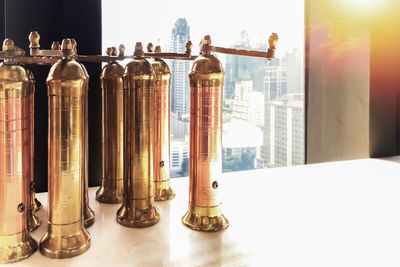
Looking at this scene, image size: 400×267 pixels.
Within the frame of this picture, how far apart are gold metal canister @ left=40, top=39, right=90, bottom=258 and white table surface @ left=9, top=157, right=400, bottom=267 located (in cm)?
3

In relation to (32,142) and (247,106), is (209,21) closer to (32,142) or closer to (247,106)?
(247,106)

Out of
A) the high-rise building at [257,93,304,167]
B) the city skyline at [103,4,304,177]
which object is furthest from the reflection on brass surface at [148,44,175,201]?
the high-rise building at [257,93,304,167]

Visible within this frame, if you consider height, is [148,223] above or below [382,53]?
below

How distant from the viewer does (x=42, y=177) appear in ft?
3.08

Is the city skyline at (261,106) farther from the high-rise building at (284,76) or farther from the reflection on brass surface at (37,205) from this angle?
the reflection on brass surface at (37,205)

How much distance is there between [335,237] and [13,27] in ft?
2.90

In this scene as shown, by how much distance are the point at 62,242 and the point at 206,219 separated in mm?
274

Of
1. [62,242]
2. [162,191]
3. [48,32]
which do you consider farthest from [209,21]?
[62,242]

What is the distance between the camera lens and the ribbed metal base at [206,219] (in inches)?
27.9

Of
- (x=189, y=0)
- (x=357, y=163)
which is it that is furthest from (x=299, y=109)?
(x=189, y=0)

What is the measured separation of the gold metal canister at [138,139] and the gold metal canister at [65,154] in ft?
0.34

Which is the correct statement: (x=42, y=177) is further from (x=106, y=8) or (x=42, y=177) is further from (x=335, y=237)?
(x=335, y=237)

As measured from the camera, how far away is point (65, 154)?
0.58 m

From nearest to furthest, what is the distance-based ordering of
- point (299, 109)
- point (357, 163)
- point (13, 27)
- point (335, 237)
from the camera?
1. point (335, 237)
2. point (13, 27)
3. point (357, 163)
4. point (299, 109)
